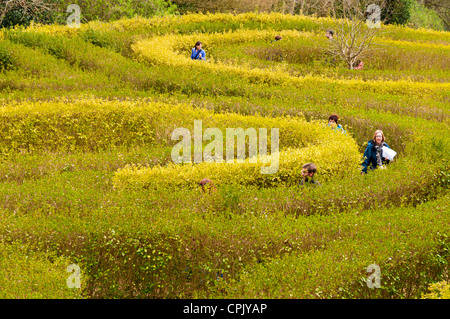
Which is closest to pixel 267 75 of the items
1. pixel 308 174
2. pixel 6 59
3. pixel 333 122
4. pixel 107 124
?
pixel 333 122

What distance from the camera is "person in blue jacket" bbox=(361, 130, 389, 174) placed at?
12.4 meters

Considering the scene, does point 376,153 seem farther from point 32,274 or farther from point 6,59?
point 6,59

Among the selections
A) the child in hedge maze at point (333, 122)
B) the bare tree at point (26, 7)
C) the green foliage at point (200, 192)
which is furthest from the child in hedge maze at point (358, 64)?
the bare tree at point (26, 7)

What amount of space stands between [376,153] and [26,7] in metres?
18.2

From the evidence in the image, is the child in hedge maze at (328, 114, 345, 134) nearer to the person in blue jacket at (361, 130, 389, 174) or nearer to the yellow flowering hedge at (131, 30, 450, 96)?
the person in blue jacket at (361, 130, 389, 174)

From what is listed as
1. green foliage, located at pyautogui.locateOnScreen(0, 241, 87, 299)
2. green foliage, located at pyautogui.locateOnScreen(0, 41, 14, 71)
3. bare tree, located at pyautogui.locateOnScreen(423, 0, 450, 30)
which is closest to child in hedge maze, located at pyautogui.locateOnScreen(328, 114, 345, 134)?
green foliage, located at pyautogui.locateOnScreen(0, 241, 87, 299)

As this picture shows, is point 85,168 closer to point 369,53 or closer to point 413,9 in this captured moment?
point 369,53

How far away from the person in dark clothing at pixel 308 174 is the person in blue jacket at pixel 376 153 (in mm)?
2136

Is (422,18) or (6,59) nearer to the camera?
(6,59)

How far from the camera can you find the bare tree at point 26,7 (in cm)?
2433

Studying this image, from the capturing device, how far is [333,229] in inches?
336

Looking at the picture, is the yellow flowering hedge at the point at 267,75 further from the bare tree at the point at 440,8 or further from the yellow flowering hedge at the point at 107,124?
the bare tree at the point at 440,8

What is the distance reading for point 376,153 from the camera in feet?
40.8
